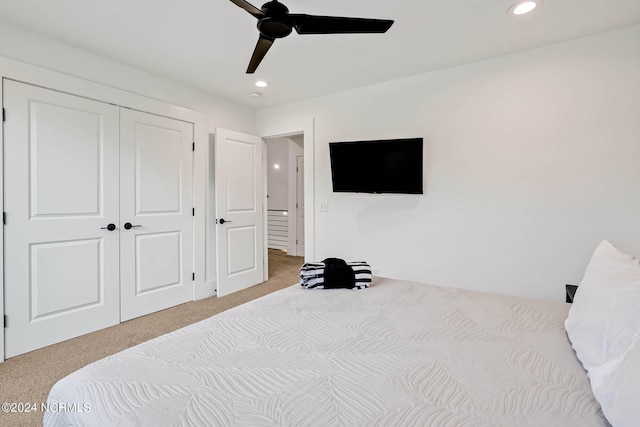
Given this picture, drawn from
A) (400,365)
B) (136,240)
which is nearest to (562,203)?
(400,365)

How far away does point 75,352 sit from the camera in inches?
90.3

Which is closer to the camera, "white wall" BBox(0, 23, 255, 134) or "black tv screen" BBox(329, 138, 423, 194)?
"white wall" BBox(0, 23, 255, 134)

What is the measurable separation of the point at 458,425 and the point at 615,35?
9.96ft

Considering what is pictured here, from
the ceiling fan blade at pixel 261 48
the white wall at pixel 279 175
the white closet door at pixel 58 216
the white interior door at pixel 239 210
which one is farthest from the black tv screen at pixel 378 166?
the white wall at pixel 279 175

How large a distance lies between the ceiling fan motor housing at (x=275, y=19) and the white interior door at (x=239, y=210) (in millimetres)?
2134

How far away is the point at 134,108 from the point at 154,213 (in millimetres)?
1042

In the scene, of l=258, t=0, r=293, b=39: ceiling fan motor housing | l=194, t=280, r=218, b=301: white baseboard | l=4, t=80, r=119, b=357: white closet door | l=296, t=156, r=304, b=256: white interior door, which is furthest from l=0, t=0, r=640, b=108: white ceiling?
l=296, t=156, r=304, b=256: white interior door

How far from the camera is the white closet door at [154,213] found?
2861mm

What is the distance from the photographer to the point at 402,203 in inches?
125

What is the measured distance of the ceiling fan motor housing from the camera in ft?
5.02

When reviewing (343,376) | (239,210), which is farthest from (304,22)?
(239,210)

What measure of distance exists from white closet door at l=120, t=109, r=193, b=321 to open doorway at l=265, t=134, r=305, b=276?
262cm

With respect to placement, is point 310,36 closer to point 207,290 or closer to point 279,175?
point 207,290

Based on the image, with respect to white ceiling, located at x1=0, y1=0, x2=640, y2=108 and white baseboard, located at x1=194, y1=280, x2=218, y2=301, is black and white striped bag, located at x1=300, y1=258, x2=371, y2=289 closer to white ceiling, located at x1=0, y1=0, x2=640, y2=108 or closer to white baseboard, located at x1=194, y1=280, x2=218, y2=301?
white ceiling, located at x1=0, y1=0, x2=640, y2=108
